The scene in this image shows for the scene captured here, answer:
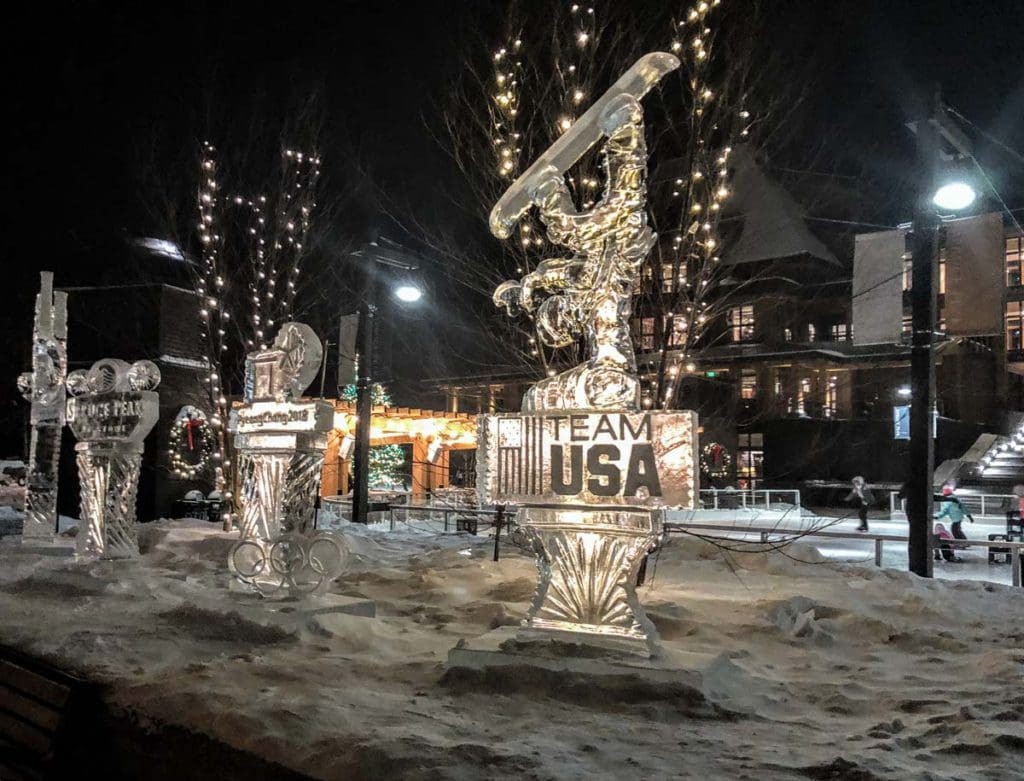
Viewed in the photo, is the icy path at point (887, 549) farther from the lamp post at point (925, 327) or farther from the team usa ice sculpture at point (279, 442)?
the team usa ice sculpture at point (279, 442)

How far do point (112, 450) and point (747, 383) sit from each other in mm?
32069

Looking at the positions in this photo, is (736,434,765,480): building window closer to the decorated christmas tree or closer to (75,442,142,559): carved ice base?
the decorated christmas tree

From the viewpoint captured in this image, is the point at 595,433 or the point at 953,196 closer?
the point at 595,433

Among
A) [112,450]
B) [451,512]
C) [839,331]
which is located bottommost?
[451,512]

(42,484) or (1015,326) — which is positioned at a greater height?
(1015,326)

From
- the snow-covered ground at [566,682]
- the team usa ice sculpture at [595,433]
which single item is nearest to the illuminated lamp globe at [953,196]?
the snow-covered ground at [566,682]

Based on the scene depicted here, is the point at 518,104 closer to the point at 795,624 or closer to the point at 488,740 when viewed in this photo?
the point at 795,624

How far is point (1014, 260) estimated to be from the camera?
3622cm

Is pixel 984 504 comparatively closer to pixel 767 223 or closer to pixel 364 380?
pixel 767 223

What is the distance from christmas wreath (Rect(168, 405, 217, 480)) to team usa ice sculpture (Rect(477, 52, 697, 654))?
19086mm

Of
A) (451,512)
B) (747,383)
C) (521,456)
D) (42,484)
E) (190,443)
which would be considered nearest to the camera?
(521,456)

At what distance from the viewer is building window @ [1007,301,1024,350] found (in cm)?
3700

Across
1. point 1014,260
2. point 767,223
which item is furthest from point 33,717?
point 1014,260

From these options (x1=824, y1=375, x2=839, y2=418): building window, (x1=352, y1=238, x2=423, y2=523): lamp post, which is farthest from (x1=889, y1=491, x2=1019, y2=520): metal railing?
(x1=352, y1=238, x2=423, y2=523): lamp post
